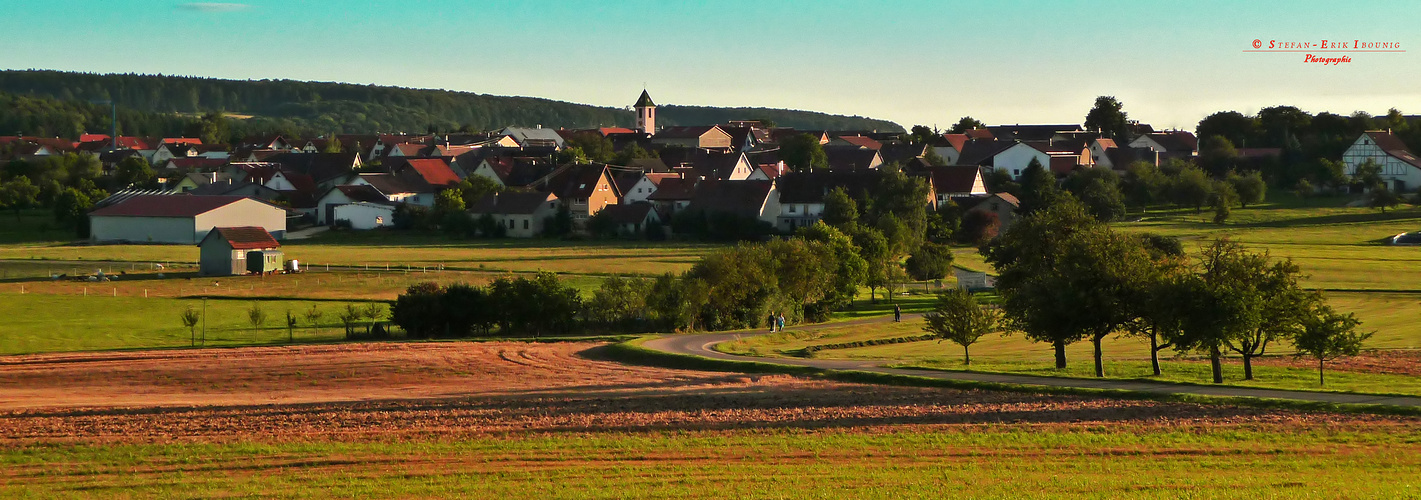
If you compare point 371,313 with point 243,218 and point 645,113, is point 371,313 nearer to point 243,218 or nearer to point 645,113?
point 243,218

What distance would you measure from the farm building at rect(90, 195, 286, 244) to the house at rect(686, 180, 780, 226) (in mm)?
27022

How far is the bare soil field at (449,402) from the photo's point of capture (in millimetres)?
22703

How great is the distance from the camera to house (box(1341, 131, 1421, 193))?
340ft

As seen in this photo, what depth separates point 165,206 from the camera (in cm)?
8375

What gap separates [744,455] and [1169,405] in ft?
28.9

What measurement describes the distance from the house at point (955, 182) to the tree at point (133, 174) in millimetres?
65085

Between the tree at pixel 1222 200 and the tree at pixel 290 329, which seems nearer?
the tree at pixel 290 329

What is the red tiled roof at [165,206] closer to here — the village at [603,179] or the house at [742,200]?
the village at [603,179]

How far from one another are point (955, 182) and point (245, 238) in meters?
51.2

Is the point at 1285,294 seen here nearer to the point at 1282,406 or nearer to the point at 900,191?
the point at 1282,406

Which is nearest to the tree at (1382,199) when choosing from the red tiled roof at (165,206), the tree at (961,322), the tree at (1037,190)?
the tree at (1037,190)

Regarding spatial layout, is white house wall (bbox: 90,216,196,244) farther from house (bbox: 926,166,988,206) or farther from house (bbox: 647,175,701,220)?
house (bbox: 926,166,988,206)

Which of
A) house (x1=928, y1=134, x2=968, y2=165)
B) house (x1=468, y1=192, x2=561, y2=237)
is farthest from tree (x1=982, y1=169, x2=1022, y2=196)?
house (x1=468, y1=192, x2=561, y2=237)

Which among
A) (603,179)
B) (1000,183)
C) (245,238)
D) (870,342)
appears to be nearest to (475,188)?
(603,179)
